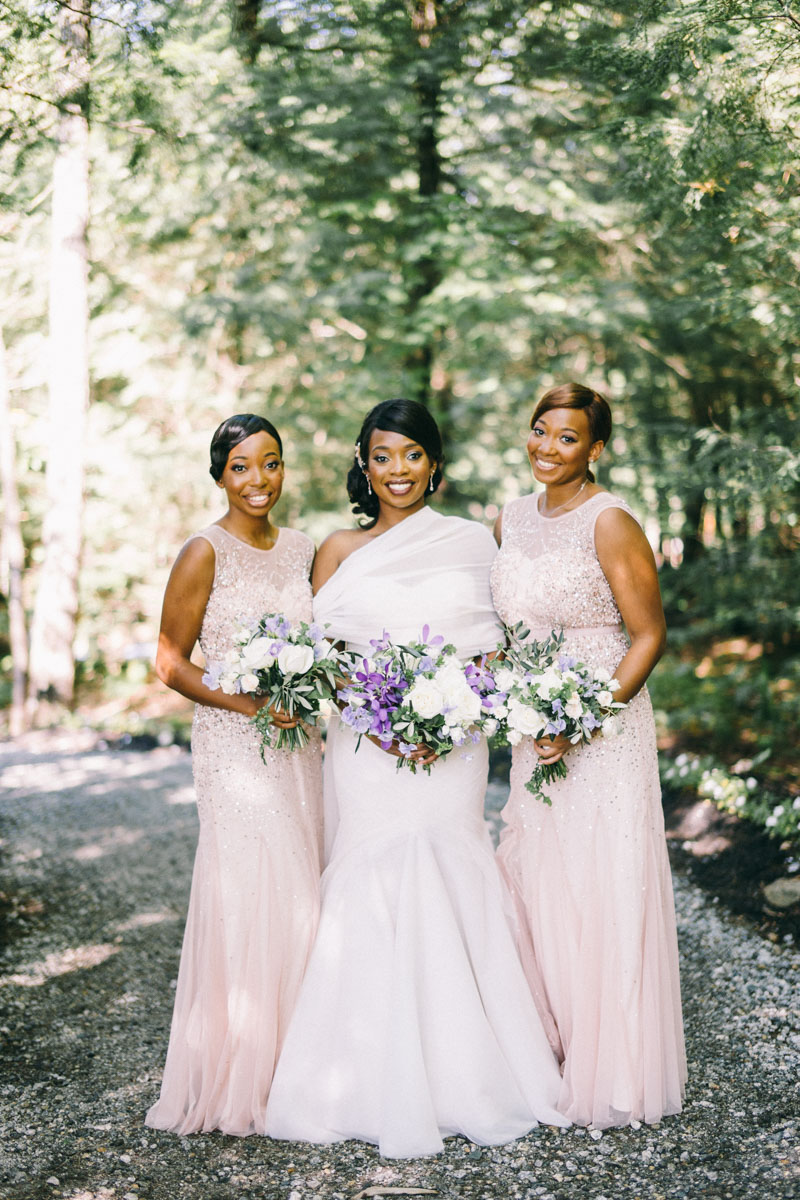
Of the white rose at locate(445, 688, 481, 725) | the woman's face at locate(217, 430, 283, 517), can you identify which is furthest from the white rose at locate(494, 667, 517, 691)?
the woman's face at locate(217, 430, 283, 517)

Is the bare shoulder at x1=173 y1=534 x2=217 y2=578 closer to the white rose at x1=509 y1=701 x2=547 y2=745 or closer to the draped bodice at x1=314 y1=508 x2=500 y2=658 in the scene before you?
the draped bodice at x1=314 y1=508 x2=500 y2=658

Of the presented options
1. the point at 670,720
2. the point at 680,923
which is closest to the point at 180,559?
the point at 680,923

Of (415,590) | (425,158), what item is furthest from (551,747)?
(425,158)

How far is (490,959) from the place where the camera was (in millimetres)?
3449

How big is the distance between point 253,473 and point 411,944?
5.88 ft

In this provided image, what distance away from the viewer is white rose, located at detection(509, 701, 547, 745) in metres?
3.13

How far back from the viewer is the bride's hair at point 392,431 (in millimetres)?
3568

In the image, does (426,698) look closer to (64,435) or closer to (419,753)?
(419,753)

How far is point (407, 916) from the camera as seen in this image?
11.0 feet

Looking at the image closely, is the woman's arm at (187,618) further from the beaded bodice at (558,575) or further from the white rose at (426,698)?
the beaded bodice at (558,575)

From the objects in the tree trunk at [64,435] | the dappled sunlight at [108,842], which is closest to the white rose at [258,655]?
the dappled sunlight at [108,842]

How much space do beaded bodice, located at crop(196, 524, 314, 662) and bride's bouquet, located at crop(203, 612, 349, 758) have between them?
20 cm

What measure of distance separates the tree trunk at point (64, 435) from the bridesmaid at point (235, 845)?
744 cm

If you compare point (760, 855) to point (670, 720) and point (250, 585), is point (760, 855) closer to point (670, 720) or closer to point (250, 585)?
point (670, 720)
